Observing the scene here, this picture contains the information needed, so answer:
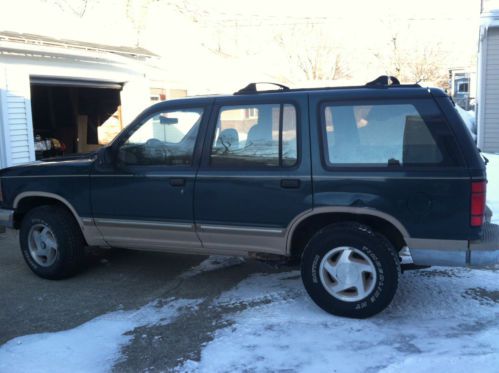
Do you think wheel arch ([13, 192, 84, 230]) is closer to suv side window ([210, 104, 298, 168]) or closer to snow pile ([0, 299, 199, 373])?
snow pile ([0, 299, 199, 373])

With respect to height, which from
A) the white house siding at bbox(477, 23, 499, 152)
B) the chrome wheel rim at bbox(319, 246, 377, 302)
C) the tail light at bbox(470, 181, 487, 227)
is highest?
the white house siding at bbox(477, 23, 499, 152)

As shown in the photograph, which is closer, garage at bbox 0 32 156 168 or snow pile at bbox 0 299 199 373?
snow pile at bbox 0 299 199 373

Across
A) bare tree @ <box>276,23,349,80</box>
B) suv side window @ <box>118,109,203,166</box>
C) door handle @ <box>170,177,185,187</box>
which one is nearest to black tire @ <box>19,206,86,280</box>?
suv side window @ <box>118,109,203,166</box>

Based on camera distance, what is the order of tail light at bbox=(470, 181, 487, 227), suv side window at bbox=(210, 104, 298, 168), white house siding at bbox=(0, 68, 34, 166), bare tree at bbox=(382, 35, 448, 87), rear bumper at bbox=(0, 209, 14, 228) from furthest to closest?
bare tree at bbox=(382, 35, 448, 87) < white house siding at bbox=(0, 68, 34, 166) < rear bumper at bbox=(0, 209, 14, 228) < suv side window at bbox=(210, 104, 298, 168) < tail light at bbox=(470, 181, 487, 227)

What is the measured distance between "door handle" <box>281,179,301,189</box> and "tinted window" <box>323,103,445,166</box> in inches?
12.1

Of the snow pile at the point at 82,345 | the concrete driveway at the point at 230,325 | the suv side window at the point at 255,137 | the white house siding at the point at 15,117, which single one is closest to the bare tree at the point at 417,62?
the white house siding at the point at 15,117

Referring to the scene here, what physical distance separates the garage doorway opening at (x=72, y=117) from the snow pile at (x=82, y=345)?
398 inches

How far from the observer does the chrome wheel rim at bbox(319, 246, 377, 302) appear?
4.22 metres

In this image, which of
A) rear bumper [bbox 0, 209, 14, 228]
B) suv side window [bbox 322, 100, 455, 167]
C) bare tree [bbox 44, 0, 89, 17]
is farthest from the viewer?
bare tree [bbox 44, 0, 89, 17]

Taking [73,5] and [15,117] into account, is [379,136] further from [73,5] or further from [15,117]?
[73,5]

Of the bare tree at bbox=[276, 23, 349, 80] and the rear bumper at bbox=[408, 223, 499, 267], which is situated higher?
the bare tree at bbox=[276, 23, 349, 80]

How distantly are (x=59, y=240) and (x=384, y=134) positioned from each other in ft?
10.8

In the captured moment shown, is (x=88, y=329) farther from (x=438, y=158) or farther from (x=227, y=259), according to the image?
(x=438, y=158)

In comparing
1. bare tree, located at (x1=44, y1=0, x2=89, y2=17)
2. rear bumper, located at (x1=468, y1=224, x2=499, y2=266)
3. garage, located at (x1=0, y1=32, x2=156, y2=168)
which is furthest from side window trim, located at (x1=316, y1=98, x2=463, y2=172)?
bare tree, located at (x1=44, y1=0, x2=89, y2=17)
